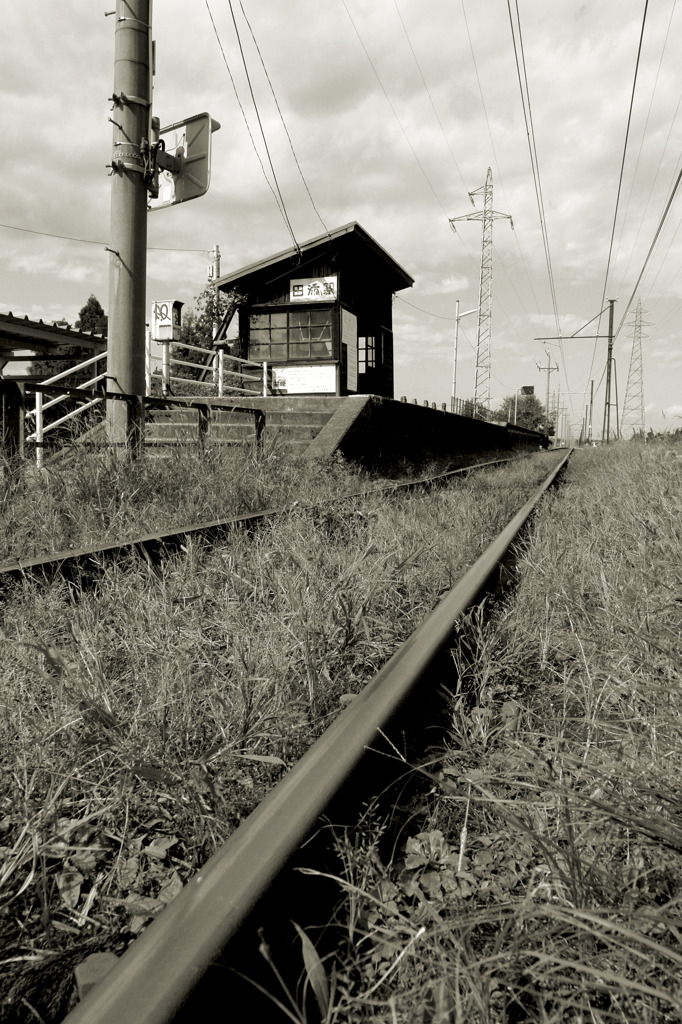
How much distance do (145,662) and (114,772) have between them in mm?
546

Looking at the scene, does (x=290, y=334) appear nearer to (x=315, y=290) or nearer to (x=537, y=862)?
(x=315, y=290)

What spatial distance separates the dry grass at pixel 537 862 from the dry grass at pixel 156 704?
367 millimetres

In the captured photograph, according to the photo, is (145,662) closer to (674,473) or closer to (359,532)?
(359,532)

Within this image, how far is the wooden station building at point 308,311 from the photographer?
69.2ft

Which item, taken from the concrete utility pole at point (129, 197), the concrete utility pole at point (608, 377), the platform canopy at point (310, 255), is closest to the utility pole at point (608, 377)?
the concrete utility pole at point (608, 377)

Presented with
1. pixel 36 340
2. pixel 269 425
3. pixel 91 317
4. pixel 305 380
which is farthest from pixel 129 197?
pixel 91 317

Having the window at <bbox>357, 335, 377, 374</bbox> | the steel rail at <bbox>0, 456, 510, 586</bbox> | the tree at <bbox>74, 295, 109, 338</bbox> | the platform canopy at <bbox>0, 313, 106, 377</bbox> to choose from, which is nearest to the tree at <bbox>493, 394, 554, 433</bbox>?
the tree at <bbox>74, 295, 109, 338</bbox>

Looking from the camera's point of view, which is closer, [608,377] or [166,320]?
[166,320]

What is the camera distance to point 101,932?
1092mm

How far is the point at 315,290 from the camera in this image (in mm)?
21344

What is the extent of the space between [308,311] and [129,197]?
597 inches

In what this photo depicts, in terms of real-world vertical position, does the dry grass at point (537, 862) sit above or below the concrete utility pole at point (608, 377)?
below

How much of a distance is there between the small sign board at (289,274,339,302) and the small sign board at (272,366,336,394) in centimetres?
213

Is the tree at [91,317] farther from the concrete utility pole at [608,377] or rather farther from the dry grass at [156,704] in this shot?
the dry grass at [156,704]
